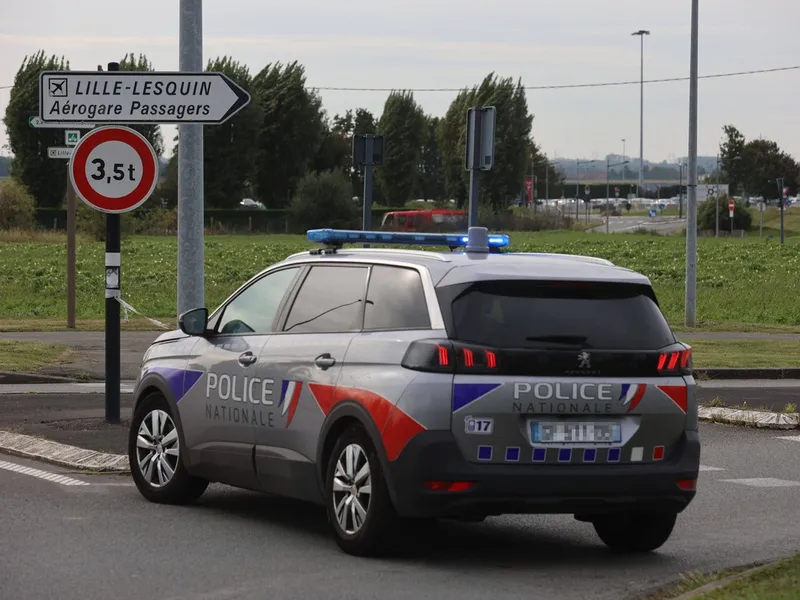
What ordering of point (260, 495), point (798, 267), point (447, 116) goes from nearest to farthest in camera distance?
point (260, 495) < point (798, 267) < point (447, 116)

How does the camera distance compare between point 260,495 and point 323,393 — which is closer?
point 323,393

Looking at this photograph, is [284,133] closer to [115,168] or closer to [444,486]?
[115,168]

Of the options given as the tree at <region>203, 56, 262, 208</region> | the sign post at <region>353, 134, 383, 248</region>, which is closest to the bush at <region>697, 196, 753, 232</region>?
the tree at <region>203, 56, 262, 208</region>

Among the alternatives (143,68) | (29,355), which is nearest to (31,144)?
(143,68)

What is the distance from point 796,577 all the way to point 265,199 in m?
88.1

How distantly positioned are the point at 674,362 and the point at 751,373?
13210 millimetres

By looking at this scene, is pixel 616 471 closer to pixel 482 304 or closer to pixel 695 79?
pixel 482 304

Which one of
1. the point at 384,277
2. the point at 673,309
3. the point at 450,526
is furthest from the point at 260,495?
the point at 673,309

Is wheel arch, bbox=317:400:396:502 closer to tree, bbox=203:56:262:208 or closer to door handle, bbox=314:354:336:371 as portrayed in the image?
door handle, bbox=314:354:336:371

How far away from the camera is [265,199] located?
307 feet

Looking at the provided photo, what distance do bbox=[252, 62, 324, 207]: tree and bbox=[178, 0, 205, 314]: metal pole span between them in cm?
7879

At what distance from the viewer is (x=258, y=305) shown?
863 centimetres

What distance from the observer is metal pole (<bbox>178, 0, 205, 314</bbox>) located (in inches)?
493

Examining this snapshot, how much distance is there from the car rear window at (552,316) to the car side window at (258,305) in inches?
63.4
